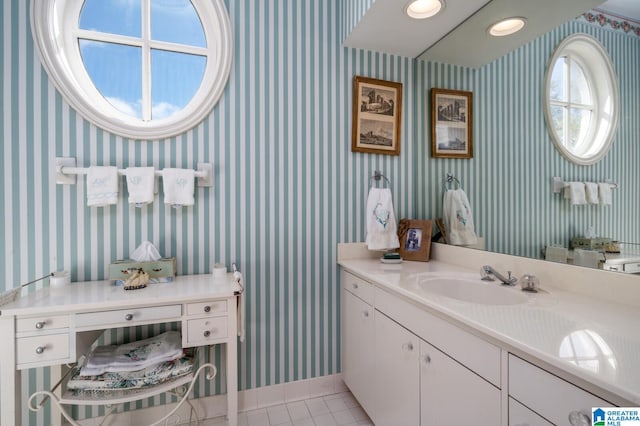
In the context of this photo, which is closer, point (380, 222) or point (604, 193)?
point (604, 193)

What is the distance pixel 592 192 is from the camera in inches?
45.4

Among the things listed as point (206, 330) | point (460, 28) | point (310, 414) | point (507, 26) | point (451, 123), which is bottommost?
point (310, 414)

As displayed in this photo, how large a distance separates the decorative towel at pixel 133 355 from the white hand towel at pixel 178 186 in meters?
0.73

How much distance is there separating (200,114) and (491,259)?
6.08 feet

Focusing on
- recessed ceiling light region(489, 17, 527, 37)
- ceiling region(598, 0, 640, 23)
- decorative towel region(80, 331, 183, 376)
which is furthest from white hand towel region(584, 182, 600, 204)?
decorative towel region(80, 331, 183, 376)

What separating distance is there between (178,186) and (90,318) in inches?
28.9

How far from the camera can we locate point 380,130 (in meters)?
2.09

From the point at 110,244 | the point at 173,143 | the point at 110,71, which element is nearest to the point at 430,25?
the point at 173,143

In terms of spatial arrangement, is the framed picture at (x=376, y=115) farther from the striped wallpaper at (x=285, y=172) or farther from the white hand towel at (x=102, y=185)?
the white hand towel at (x=102, y=185)

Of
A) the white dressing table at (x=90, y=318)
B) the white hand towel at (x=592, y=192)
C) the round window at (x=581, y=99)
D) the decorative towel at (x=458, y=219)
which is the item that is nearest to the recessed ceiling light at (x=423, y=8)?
the round window at (x=581, y=99)

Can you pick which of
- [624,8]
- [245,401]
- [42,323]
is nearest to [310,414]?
[245,401]

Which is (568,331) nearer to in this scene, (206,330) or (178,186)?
(206,330)

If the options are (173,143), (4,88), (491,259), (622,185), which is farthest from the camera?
(173,143)

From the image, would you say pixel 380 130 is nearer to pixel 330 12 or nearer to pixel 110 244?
pixel 330 12
